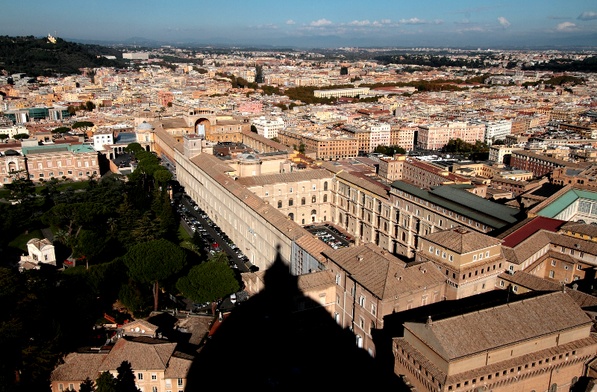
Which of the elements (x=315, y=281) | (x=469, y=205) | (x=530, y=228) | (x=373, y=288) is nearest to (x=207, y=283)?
(x=315, y=281)

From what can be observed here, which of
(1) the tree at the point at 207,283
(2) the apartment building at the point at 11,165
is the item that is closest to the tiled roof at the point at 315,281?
(1) the tree at the point at 207,283

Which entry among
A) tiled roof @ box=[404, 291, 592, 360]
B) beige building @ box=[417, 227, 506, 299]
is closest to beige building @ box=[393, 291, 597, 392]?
tiled roof @ box=[404, 291, 592, 360]

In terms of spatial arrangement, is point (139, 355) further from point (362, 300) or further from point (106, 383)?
point (362, 300)

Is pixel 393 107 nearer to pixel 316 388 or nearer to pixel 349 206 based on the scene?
pixel 349 206

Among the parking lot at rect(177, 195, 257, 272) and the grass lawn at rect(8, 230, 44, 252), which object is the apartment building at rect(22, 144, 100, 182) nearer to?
the parking lot at rect(177, 195, 257, 272)

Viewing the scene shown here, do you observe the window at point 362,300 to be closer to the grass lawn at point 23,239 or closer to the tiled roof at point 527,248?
the tiled roof at point 527,248

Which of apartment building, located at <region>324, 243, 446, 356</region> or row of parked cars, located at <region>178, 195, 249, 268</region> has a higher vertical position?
apartment building, located at <region>324, 243, 446, 356</region>
